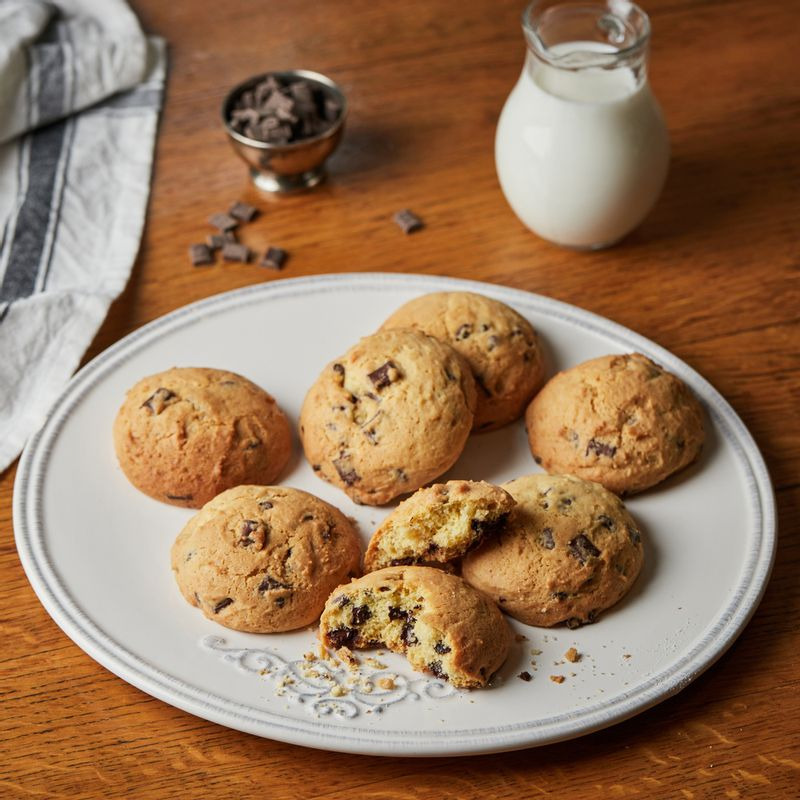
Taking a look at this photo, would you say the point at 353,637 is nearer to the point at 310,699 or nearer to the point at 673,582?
the point at 310,699

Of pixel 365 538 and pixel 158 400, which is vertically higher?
pixel 158 400

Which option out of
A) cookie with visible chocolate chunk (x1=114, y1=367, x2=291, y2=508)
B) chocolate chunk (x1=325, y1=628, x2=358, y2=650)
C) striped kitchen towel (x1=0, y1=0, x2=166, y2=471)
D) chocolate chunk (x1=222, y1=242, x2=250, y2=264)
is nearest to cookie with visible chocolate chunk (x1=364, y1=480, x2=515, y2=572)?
chocolate chunk (x1=325, y1=628, x2=358, y2=650)

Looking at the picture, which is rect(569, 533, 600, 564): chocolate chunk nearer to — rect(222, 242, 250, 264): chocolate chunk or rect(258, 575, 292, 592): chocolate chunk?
rect(258, 575, 292, 592): chocolate chunk

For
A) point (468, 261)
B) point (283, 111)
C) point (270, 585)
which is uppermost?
point (283, 111)

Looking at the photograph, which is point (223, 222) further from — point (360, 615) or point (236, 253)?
point (360, 615)

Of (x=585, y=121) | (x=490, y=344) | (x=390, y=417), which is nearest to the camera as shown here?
(x=390, y=417)

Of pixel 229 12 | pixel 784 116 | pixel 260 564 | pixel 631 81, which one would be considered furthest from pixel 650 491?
pixel 229 12

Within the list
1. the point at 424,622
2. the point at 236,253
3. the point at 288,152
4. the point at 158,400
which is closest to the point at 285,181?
the point at 288,152
